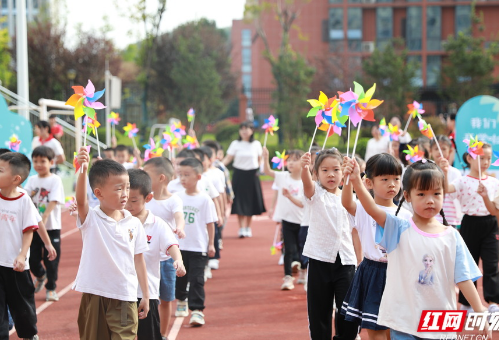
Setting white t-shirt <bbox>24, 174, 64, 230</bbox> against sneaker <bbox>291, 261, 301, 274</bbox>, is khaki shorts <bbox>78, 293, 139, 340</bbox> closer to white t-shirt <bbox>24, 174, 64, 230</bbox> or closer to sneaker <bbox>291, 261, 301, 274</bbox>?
white t-shirt <bbox>24, 174, 64, 230</bbox>

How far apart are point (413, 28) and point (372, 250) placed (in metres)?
36.2

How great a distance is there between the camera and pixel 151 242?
491cm

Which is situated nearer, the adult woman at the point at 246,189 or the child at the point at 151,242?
the child at the point at 151,242

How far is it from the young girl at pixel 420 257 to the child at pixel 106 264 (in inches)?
57.4

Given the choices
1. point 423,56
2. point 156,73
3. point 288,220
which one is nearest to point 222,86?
point 156,73

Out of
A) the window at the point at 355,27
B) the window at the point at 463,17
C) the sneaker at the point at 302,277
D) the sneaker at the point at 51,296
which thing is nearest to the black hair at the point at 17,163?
the sneaker at the point at 51,296

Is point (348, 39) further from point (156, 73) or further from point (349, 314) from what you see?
point (349, 314)

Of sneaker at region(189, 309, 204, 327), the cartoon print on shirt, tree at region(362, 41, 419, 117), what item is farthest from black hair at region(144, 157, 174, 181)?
tree at region(362, 41, 419, 117)

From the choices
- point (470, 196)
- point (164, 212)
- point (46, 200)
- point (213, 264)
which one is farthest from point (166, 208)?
point (213, 264)

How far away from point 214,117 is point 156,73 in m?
5.74

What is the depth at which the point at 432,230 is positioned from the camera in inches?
147

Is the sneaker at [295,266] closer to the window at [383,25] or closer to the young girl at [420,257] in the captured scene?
the young girl at [420,257]

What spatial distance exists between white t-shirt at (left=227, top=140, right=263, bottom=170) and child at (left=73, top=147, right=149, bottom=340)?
7165 mm

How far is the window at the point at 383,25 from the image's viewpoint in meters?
38.9
